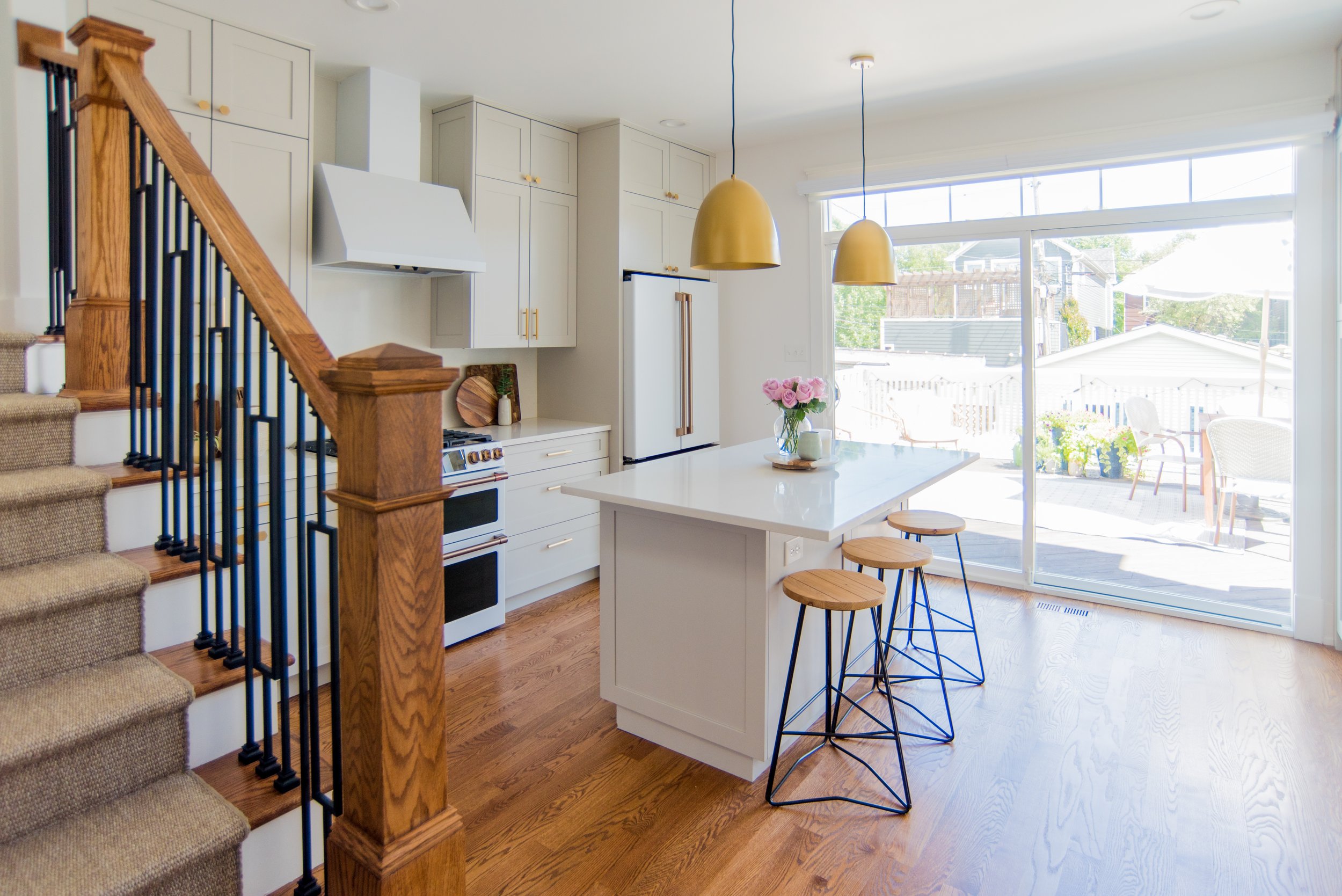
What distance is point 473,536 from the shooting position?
3607 millimetres

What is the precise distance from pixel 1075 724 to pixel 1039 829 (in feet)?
2.38

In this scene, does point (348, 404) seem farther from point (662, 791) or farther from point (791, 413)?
point (791, 413)

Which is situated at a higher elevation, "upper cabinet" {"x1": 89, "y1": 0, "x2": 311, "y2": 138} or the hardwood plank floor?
"upper cabinet" {"x1": 89, "y1": 0, "x2": 311, "y2": 138}

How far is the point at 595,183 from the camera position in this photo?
451 cm

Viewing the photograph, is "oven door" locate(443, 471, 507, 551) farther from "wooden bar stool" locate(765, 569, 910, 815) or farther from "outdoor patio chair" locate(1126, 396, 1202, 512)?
"outdoor patio chair" locate(1126, 396, 1202, 512)

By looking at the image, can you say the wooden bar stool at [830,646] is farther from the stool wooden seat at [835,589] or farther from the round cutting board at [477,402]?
the round cutting board at [477,402]

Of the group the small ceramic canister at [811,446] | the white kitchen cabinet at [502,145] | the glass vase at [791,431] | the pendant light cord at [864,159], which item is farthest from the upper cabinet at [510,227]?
the small ceramic canister at [811,446]

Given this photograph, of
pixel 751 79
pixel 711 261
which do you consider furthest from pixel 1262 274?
pixel 711 261

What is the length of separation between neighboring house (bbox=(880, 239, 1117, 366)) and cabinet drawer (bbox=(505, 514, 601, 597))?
2.11 m

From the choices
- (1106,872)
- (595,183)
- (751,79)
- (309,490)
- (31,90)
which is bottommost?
(1106,872)

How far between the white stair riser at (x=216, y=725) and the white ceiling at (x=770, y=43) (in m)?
2.55

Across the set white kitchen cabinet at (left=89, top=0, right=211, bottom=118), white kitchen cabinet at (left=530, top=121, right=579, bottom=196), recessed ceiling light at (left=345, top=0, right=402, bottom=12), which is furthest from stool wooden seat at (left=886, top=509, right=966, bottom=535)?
white kitchen cabinet at (left=89, top=0, right=211, bottom=118)

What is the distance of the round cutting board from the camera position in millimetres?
4355

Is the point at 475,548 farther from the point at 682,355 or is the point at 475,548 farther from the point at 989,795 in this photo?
the point at 989,795
